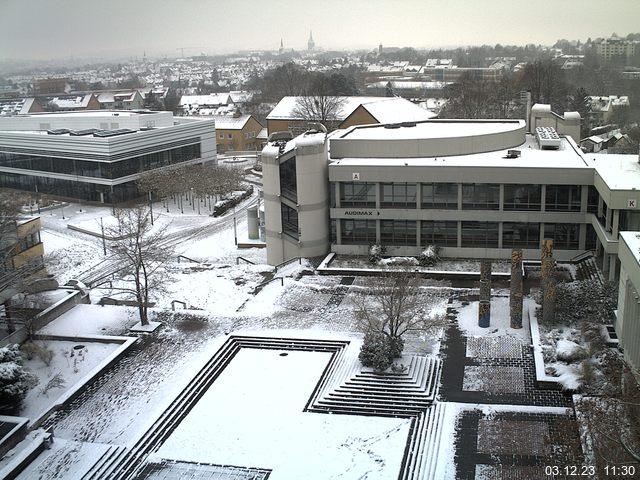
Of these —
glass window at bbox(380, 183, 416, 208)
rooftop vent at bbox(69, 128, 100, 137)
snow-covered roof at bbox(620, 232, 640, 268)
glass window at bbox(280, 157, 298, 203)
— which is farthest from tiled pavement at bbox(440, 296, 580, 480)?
rooftop vent at bbox(69, 128, 100, 137)

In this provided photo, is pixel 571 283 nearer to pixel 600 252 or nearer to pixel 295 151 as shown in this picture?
pixel 600 252

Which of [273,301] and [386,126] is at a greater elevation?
[386,126]

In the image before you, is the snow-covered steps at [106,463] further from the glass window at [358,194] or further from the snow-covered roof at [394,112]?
the snow-covered roof at [394,112]

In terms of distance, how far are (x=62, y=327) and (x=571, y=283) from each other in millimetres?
24320

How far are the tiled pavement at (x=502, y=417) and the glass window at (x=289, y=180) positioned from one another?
14.6 m

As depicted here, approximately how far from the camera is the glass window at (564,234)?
127 feet

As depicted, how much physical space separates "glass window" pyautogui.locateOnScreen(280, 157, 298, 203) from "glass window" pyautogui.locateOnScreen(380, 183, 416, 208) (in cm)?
507

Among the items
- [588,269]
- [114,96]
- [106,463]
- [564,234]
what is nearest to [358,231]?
[564,234]

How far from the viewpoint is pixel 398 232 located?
1609 inches

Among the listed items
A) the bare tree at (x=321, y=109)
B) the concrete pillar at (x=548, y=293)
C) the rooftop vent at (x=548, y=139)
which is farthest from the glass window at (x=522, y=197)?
the bare tree at (x=321, y=109)

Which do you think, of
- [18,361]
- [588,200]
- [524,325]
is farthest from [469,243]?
[18,361]

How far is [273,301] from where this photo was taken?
35094 mm

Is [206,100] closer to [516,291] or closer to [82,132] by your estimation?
[82,132]

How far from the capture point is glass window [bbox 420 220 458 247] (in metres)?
40.2
